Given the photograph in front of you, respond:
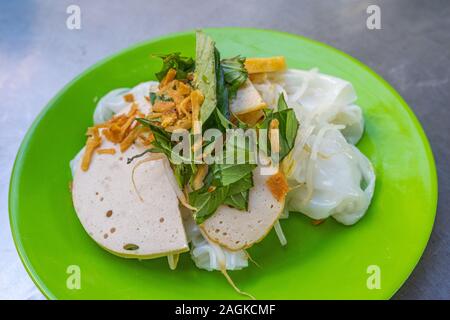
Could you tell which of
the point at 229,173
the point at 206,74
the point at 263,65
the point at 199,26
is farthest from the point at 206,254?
the point at 199,26

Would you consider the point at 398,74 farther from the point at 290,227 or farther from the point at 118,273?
the point at 118,273

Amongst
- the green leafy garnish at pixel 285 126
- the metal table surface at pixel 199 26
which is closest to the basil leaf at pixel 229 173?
the green leafy garnish at pixel 285 126

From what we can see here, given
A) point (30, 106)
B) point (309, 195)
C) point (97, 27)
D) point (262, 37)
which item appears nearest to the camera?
point (309, 195)

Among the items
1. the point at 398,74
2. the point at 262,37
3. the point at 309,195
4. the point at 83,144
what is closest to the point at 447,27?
the point at 398,74

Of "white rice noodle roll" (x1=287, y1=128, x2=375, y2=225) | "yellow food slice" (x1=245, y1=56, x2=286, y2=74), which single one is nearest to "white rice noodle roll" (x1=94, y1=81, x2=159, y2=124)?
"yellow food slice" (x1=245, y1=56, x2=286, y2=74)

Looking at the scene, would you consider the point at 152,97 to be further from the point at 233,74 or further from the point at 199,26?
the point at 199,26
